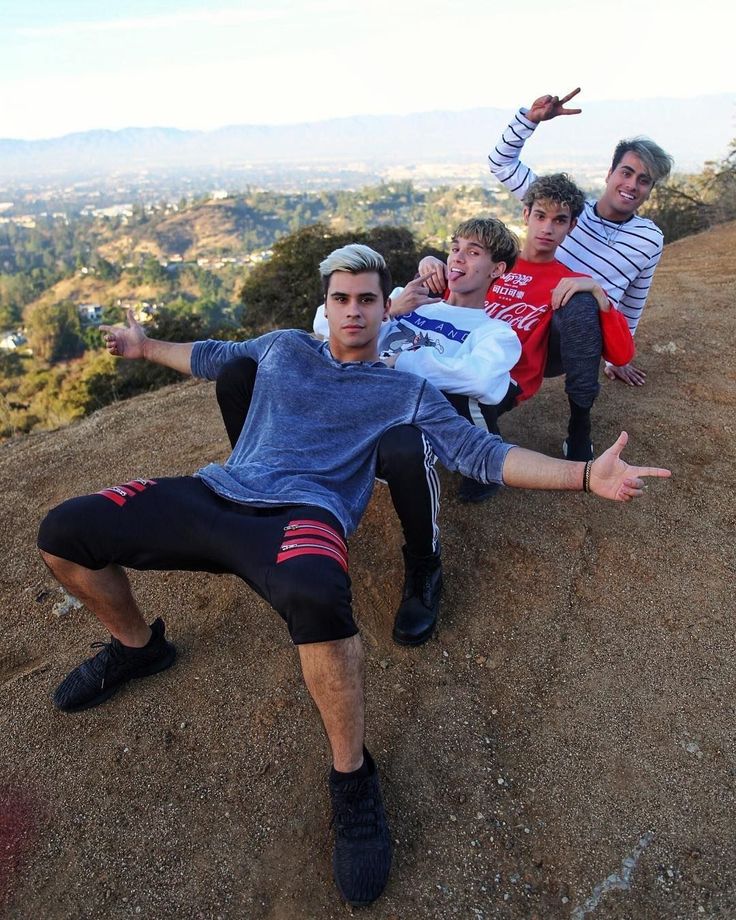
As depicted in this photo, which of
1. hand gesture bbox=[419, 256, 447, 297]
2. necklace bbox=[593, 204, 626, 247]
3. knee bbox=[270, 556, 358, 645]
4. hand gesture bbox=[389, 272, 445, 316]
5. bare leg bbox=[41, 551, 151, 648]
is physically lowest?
bare leg bbox=[41, 551, 151, 648]

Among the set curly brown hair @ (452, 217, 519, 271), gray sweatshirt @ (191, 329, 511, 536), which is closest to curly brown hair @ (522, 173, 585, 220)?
curly brown hair @ (452, 217, 519, 271)

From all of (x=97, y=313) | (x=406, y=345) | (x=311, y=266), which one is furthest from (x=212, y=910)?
(x=97, y=313)

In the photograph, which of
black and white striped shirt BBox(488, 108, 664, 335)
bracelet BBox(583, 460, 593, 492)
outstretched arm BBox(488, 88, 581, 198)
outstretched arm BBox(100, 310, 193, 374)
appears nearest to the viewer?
bracelet BBox(583, 460, 593, 492)

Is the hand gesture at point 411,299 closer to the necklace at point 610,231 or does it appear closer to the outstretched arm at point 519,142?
the outstretched arm at point 519,142

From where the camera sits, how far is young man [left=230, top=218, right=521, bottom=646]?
2555 millimetres

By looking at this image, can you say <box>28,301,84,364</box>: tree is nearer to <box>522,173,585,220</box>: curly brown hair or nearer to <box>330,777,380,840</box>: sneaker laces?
<box>522,173,585,220</box>: curly brown hair

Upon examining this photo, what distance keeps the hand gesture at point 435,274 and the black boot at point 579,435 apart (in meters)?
0.98

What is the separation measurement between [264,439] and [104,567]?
79 cm

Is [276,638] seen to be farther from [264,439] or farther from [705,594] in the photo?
[705,594]

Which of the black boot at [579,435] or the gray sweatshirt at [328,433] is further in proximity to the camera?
the black boot at [579,435]

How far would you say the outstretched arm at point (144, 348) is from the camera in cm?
315

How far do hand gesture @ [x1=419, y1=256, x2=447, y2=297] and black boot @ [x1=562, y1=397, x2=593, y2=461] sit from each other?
982 mm

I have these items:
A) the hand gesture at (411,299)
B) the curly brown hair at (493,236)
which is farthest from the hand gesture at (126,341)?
the curly brown hair at (493,236)

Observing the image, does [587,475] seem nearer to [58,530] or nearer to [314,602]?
[314,602]
